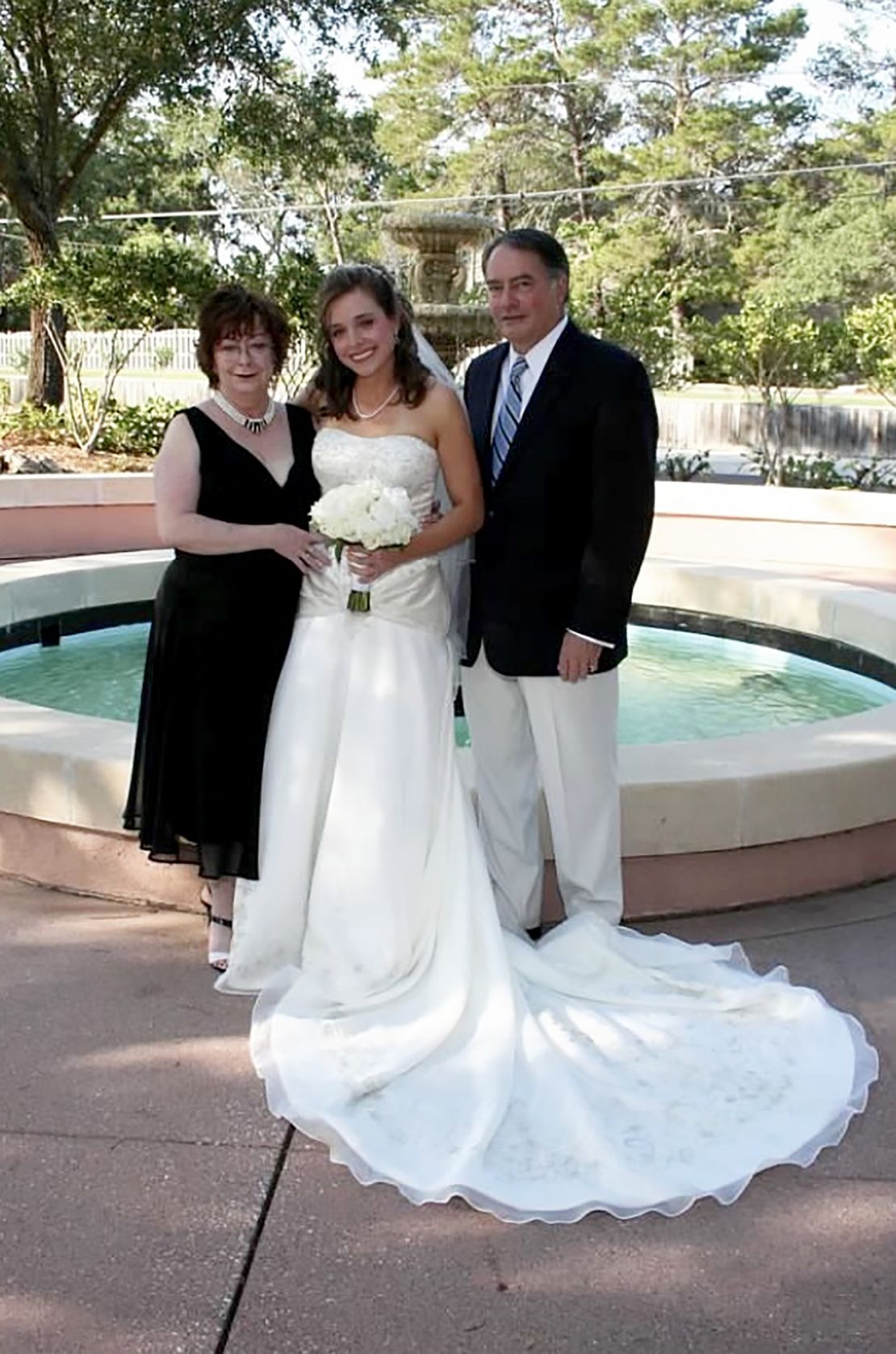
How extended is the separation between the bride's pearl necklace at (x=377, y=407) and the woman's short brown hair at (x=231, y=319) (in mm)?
235

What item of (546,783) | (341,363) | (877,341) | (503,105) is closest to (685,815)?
(546,783)

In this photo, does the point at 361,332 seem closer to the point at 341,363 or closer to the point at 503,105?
the point at 341,363

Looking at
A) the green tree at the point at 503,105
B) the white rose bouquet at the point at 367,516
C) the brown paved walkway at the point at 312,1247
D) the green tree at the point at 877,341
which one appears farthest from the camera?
the green tree at the point at 503,105

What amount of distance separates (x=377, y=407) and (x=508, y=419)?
0.35 metres

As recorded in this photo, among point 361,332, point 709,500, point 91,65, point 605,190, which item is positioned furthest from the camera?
point 605,190

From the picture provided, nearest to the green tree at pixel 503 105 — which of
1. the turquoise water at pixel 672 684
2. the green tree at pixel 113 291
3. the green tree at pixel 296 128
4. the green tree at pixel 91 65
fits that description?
the green tree at pixel 296 128

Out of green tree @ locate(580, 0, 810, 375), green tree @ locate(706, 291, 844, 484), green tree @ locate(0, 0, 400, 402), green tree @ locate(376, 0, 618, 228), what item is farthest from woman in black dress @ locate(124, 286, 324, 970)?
green tree @ locate(376, 0, 618, 228)

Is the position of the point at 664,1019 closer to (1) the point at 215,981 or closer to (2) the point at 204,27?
(1) the point at 215,981

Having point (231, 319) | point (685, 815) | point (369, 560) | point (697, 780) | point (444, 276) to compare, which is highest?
point (444, 276)

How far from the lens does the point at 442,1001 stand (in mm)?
3139

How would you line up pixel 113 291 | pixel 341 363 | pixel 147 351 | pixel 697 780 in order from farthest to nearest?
pixel 147 351
pixel 113 291
pixel 697 780
pixel 341 363

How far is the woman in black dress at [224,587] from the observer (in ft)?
10.9

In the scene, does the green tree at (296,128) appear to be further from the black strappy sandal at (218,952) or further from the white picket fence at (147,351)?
the white picket fence at (147,351)

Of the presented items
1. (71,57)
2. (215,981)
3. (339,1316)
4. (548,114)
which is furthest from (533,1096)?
(548,114)
